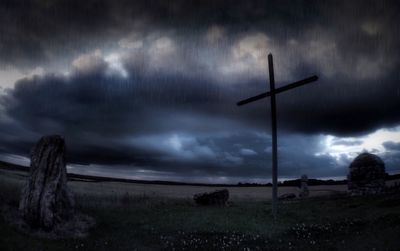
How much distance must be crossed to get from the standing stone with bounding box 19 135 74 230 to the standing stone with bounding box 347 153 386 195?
37674 mm

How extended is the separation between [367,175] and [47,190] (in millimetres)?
39922

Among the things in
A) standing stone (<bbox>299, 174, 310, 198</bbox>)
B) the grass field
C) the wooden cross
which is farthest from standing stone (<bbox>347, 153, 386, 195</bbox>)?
the wooden cross

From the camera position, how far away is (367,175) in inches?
1713

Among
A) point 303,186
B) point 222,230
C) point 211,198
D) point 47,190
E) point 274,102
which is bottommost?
point 222,230

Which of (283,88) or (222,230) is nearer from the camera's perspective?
(222,230)

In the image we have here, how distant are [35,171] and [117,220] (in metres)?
6.75

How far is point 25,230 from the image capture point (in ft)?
61.8

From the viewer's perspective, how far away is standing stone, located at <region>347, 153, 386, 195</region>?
141 feet

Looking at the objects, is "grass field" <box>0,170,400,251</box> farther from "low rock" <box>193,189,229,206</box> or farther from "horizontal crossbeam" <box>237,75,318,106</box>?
"horizontal crossbeam" <box>237,75,318,106</box>

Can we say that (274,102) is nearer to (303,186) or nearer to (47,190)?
(47,190)

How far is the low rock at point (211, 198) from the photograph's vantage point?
122ft

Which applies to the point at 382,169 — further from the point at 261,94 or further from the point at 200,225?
the point at 200,225

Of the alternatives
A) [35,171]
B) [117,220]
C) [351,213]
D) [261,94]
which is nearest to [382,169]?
[351,213]

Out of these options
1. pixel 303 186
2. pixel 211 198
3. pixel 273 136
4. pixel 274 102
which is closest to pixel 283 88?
pixel 274 102
